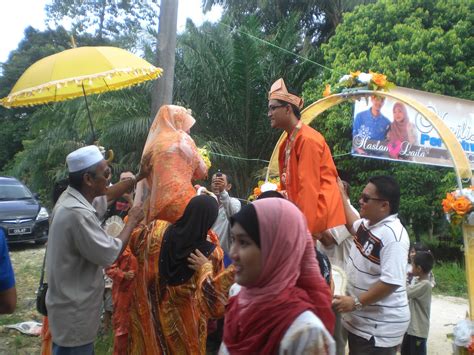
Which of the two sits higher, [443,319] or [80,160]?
[80,160]

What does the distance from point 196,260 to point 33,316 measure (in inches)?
179

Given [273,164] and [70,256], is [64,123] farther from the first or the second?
[70,256]

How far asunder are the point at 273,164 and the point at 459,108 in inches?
190

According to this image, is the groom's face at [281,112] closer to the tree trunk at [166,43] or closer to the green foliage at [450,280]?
the tree trunk at [166,43]

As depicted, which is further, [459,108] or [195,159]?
[459,108]

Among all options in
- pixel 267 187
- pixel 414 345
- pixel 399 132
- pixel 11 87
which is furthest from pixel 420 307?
pixel 11 87

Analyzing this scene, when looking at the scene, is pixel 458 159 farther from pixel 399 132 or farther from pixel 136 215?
pixel 399 132

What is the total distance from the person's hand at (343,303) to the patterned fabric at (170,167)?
1168 millimetres

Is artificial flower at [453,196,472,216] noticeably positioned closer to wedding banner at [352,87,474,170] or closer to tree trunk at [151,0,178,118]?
tree trunk at [151,0,178,118]

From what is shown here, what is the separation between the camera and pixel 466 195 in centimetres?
378

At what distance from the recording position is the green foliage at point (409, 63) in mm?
9539

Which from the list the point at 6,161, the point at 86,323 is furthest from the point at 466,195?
the point at 6,161

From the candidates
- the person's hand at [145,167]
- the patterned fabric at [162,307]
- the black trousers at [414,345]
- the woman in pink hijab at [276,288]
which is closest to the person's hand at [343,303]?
the patterned fabric at [162,307]

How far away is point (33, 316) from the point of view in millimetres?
6523
